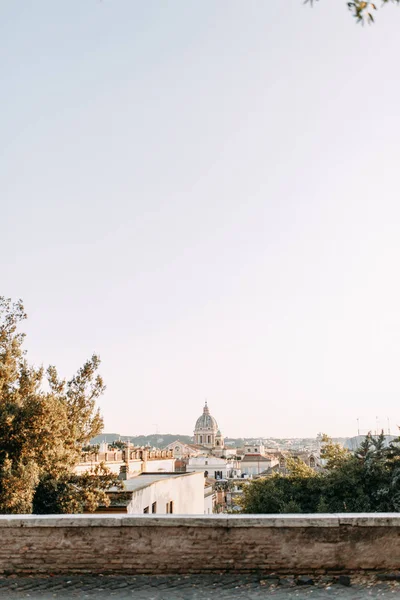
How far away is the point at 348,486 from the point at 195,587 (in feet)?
47.4

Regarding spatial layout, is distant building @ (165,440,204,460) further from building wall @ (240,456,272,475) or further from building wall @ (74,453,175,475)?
building wall @ (74,453,175,475)

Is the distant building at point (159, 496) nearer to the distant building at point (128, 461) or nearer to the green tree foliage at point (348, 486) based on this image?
the distant building at point (128, 461)

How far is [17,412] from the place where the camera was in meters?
14.9

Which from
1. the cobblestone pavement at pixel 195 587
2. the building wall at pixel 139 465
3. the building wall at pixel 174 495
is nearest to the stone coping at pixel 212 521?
the cobblestone pavement at pixel 195 587

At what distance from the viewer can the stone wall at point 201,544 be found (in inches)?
225

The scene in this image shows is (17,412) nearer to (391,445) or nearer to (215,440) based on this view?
(391,445)

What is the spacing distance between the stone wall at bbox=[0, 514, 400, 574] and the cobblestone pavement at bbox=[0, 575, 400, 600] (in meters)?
0.12

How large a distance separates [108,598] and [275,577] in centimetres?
164

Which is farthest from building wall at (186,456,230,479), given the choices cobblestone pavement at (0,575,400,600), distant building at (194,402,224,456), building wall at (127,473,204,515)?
cobblestone pavement at (0,575,400,600)

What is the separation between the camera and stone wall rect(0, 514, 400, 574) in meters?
5.71

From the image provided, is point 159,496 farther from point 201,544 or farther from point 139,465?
point 201,544

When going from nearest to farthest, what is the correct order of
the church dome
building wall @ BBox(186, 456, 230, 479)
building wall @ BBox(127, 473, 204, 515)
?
building wall @ BBox(127, 473, 204, 515) < building wall @ BBox(186, 456, 230, 479) < the church dome

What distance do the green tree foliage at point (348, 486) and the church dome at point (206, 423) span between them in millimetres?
152842

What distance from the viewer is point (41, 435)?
14922 mm
